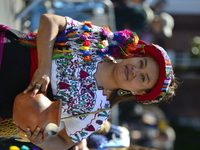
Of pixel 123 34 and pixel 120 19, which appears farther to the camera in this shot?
pixel 120 19

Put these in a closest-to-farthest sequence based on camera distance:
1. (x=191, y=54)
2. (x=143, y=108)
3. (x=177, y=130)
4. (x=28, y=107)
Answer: (x=28, y=107), (x=143, y=108), (x=191, y=54), (x=177, y=130)

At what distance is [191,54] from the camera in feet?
27.0

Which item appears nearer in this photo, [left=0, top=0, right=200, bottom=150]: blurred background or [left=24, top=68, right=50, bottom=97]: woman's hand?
[left=24, top=68, right=50, bottom=97]: woman's hand

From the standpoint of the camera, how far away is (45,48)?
2.28 meters

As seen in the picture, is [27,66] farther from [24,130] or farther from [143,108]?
[143,108]

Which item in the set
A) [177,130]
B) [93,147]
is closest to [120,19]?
[93,147]

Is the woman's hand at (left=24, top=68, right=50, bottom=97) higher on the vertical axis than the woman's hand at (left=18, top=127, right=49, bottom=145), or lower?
higher

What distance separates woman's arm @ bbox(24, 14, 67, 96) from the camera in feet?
7.23

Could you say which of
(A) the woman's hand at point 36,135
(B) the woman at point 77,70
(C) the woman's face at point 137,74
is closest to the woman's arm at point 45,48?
(B) the woman at point 77,70

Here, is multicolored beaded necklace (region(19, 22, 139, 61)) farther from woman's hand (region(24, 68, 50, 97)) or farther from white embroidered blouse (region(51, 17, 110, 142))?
woman's hand (region(24, 68, 50, 97))

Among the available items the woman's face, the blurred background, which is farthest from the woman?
the blurred background

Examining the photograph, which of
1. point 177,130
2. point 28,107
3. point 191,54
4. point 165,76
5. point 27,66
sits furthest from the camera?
point 177,130

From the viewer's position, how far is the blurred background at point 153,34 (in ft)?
17.3

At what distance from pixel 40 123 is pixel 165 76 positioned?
1.01 meters
